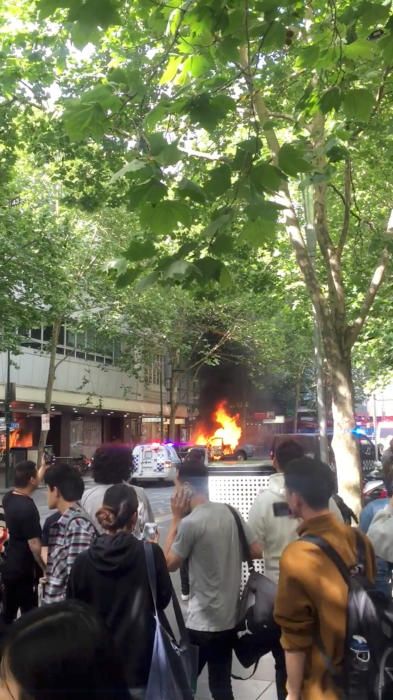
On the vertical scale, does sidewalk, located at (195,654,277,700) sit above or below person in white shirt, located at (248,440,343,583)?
below

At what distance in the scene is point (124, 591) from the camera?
3.11m

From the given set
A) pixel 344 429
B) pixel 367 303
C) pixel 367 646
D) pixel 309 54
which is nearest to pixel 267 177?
pixel 309 54

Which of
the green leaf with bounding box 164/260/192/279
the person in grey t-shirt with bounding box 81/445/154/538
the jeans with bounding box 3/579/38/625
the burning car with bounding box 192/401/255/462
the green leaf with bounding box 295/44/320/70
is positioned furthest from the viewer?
the burning car with bounding box 192/401/255/462

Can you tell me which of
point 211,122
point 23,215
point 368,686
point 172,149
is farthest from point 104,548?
point 23,215

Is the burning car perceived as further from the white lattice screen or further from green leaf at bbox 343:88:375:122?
green leaf at bbox 343:88:375:122

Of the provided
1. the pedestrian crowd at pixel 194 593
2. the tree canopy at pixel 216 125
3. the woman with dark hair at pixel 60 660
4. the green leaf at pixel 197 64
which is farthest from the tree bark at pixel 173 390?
the woman with dark hair at pixel 60 660

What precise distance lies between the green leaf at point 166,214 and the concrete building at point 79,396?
2856 cm

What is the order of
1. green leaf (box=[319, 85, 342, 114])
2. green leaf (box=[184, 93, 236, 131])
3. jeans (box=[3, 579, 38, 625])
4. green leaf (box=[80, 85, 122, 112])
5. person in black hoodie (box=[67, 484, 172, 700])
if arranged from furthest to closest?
jeans (box=[3, 579, 38, 625]) < green leaf (box=[319, 85, 342, 114]) < green leaf (box=[184, 93, 236, 131]) < green leaf (box=[80, 85, 122, 112]) < person in black hoodie (box=[67, 484, 172, 700])

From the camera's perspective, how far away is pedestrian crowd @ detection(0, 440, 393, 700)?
1.43 m

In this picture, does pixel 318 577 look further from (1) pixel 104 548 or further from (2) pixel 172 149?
(2) pixel 172 149

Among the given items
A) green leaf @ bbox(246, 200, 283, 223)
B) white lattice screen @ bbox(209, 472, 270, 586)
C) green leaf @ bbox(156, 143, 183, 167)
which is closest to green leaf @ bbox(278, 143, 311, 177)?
green leaf @ bbox(246, 200, 283, 223)

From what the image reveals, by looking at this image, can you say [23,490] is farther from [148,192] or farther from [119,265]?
[148,192]

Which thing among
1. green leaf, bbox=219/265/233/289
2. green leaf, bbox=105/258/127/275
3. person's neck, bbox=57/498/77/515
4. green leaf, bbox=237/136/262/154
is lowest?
person's neck, bbox=57/498/77/515

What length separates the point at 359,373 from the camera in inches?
1978
